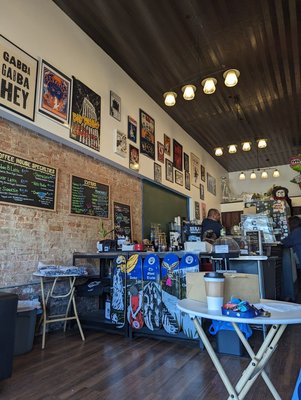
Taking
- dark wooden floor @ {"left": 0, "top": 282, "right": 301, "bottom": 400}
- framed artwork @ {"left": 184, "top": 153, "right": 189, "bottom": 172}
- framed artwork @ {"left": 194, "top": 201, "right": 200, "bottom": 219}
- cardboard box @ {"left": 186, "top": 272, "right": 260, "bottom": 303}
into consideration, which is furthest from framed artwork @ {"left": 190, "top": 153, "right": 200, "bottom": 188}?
cardboard box @ {"left": 186, "top": 272, "right": 260, "bottom": 303}

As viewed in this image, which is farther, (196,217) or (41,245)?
(196,217)

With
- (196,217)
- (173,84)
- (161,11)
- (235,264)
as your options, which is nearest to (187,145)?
(196,217)

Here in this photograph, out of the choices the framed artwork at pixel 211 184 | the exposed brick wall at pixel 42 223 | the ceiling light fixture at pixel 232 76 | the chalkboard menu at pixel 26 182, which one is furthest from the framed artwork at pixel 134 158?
the framed artwork at pixel 211 184

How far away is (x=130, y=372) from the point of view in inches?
95.2

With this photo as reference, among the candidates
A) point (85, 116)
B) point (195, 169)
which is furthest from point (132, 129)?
point (195, 169)

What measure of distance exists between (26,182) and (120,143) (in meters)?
2.08

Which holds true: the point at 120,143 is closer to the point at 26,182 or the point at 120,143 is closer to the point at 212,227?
the point at 26,182

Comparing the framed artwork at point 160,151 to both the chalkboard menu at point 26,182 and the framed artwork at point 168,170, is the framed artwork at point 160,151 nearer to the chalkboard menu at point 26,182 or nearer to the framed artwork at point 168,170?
the framed artwork at point 168,170

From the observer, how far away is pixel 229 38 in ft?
15.1

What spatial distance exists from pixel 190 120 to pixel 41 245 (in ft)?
17.2

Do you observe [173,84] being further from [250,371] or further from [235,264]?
[250,371]

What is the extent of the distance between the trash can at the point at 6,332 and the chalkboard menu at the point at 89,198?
206cm

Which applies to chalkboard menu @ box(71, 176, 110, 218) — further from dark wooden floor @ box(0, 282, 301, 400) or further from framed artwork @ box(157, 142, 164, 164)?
framed artwork @ box(157, 142, 164, 164)

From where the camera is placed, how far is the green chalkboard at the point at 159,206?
6.21 metres
